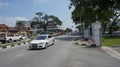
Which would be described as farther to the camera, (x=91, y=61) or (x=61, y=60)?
(x=61, y=60)


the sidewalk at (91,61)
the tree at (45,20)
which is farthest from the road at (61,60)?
the tree at (45,20)

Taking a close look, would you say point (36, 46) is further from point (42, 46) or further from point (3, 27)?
point (3, 27)

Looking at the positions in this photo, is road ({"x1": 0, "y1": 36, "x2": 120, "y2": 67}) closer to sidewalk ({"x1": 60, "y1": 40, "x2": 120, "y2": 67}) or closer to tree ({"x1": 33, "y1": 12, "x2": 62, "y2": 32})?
sidewalk ({"x1": 60, "y1": 40, "x2": 120, "y2": 67})

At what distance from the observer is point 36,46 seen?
24.0m

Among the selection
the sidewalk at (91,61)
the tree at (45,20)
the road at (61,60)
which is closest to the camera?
the sidewalk at (91,61)

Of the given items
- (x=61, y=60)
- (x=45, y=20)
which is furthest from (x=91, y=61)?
(x=45, y=20)

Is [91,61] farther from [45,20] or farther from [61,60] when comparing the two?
[45,20]

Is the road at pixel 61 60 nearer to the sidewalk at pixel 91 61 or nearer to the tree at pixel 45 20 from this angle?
the sidewalk at pixel 91 61

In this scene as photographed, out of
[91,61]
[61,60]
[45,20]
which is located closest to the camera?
[91,61]

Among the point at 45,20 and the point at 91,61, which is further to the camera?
the point at 45,20

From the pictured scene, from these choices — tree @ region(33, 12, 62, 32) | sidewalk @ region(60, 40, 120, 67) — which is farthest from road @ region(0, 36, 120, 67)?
tree @ region(33, 12, 62, 32)

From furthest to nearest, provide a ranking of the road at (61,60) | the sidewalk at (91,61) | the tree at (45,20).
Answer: the tree at (45,20)
the road at (61,60)
the sidewalk at (91,61)

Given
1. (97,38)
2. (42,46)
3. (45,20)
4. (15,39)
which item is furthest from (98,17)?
(45,20)

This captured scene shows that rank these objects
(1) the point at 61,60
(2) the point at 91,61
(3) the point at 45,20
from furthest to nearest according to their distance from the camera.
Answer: (3) the point at 45,20, (1) the point at 61,60, (2) the point at 91,61
